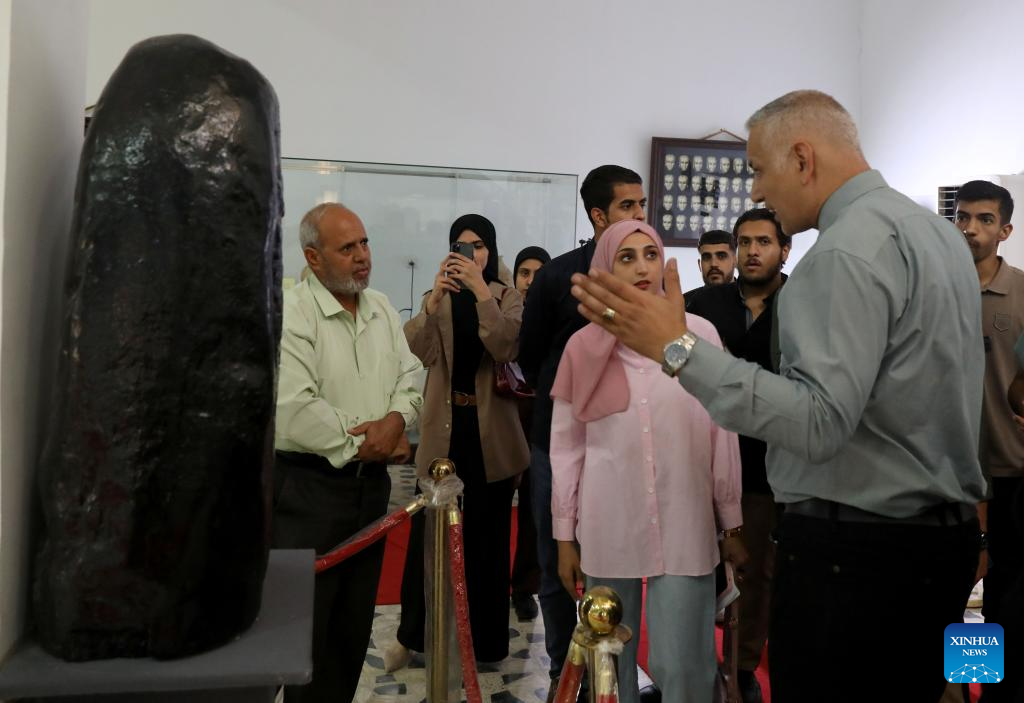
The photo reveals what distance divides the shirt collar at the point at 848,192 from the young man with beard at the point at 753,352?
4.23 feet

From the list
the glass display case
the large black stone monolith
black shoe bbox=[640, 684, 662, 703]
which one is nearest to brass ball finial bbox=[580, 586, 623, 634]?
the large black stone monolith

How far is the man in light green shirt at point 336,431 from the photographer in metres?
2.30

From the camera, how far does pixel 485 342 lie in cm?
312

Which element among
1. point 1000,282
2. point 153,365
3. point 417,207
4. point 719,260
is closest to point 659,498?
point 153,365

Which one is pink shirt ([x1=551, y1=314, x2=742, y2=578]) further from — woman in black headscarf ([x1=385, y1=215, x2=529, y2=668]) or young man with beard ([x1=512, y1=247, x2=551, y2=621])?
young man with beard ([x1=512, y1=247, x2=551, y2=621])

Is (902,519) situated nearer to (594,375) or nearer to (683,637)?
(683,637)

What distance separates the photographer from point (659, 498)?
220 cm

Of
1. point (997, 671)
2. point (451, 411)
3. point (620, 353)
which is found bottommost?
point (997, 671)

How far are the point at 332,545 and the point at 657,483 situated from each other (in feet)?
3.06

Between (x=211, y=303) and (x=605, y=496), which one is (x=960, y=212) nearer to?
(x=605, y=496)

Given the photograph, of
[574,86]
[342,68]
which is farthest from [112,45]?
[574,86]

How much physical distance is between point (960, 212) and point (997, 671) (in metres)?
2.07

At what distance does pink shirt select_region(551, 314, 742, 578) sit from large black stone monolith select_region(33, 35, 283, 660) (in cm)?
127

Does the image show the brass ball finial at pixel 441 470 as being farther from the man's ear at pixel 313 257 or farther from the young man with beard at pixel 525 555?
the young man with beard at pixel 525 555
